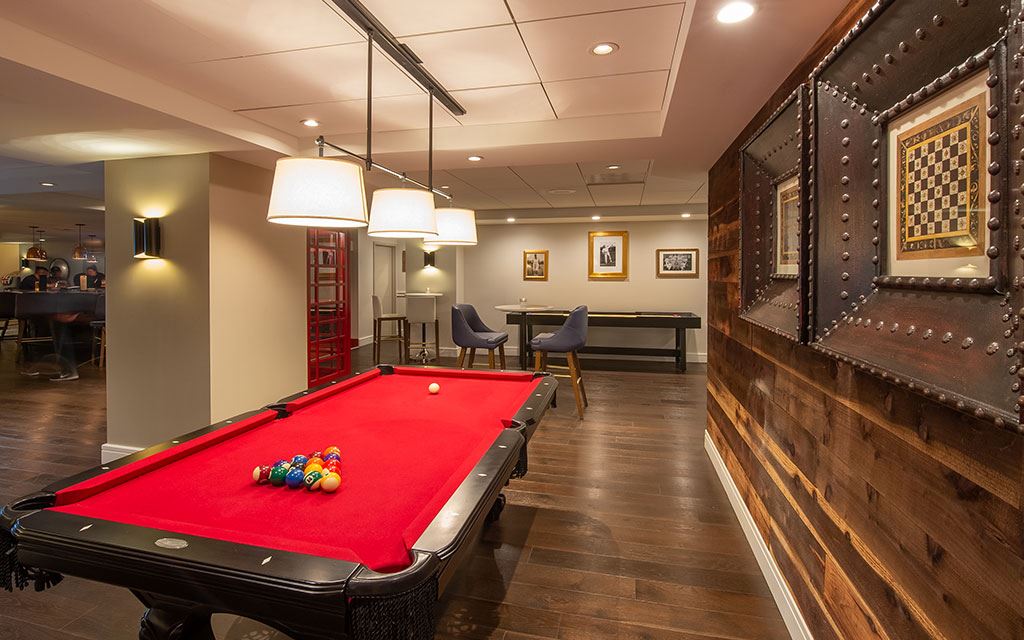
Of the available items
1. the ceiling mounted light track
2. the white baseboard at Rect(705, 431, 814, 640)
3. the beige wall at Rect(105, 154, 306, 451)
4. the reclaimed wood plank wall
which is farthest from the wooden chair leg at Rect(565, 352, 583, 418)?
the ceiling mounted light track

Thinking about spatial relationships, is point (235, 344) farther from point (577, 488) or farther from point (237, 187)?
point (577, 488)

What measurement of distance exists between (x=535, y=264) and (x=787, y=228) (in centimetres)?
699

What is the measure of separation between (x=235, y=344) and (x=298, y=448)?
2.53 meters

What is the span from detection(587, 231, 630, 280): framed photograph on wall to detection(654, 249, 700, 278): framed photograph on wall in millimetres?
501

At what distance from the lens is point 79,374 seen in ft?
23.1

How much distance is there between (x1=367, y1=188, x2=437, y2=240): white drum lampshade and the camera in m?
2.29

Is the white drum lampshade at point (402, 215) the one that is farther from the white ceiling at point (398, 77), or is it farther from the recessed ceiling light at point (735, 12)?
the recessed ceiling light at point (735, 12)

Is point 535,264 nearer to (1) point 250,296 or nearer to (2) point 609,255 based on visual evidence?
(2) point 609,255

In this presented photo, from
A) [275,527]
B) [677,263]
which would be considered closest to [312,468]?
[275,527]

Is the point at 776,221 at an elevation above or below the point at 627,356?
above

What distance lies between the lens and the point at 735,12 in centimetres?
168

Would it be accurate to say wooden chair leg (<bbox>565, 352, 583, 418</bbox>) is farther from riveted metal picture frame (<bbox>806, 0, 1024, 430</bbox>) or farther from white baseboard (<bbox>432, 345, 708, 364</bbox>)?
riveted metal picture frame (<bbox>806, 0, 1024, 430</bbox>)

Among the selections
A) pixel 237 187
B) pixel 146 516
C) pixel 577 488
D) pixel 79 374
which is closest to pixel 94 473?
pixel 146 516

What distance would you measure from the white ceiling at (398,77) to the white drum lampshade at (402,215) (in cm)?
69
